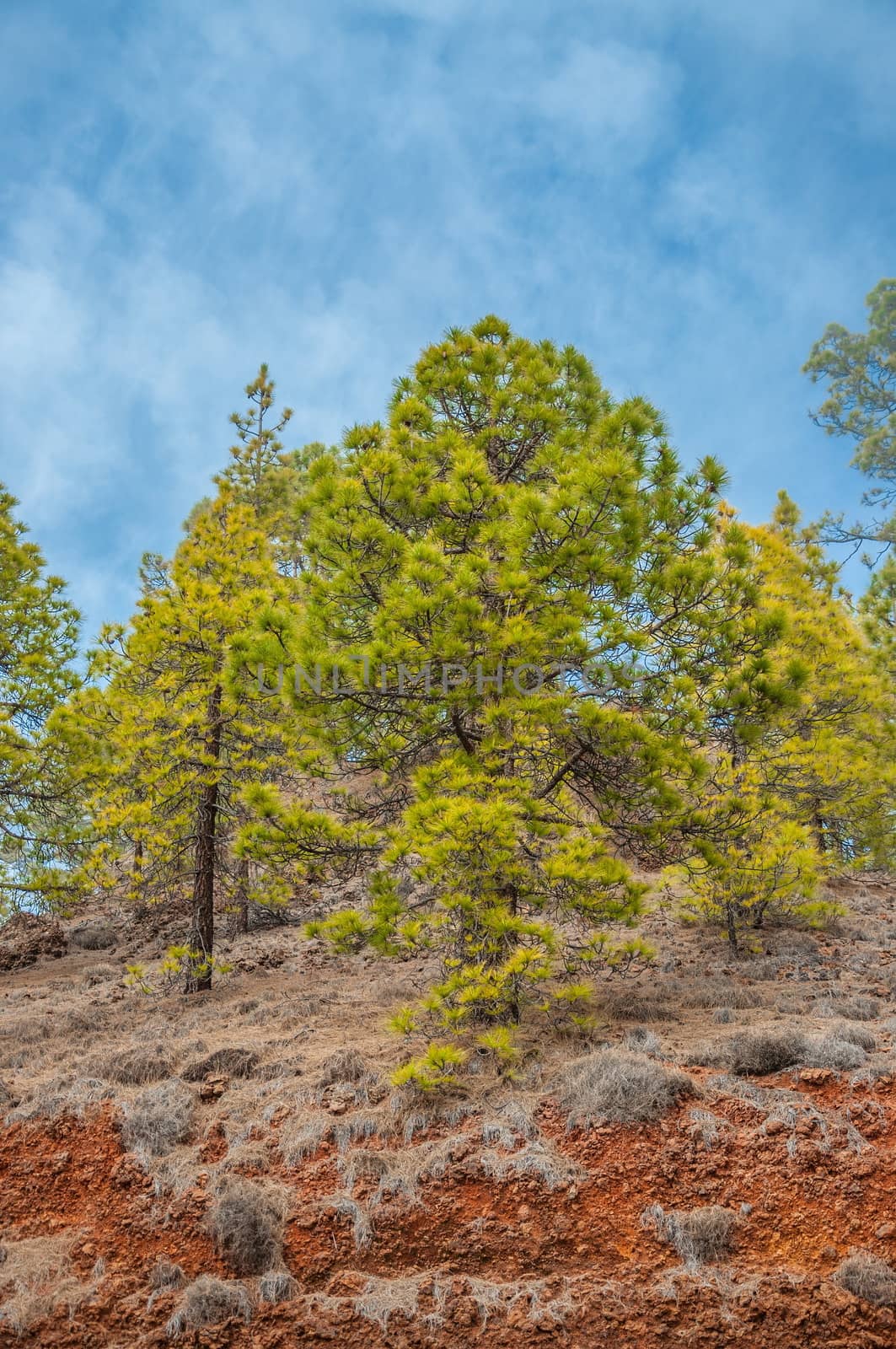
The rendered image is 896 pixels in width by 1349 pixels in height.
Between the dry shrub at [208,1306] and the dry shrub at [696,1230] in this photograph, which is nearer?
the dry shrub at [208,1306]

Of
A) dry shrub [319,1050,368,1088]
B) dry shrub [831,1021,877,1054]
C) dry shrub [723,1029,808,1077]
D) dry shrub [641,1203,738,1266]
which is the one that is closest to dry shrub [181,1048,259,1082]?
dry shrub [319,1050,368,1088]

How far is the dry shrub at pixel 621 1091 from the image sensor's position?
540 centimetres

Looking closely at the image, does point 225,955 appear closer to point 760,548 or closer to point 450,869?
point 450,869

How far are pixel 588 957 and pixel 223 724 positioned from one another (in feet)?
20.6

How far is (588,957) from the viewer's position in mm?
6273

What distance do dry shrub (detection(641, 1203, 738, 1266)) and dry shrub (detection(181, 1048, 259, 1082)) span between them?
376cm

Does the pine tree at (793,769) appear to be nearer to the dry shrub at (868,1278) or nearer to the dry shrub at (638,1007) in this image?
the dry shrub at (638,1007)

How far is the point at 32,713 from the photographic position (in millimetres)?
11688

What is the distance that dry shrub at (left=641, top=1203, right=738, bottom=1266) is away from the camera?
14.7ft

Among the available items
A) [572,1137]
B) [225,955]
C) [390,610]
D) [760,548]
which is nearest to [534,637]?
[390,610]

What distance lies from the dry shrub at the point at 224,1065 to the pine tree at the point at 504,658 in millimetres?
1470

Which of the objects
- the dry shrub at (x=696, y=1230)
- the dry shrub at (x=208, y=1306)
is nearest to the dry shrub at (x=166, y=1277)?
the dry shrub at (x=208, y=1306)

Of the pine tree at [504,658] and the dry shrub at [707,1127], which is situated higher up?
the pine tree at [504,658]

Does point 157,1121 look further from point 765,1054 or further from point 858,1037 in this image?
point 858,1037
